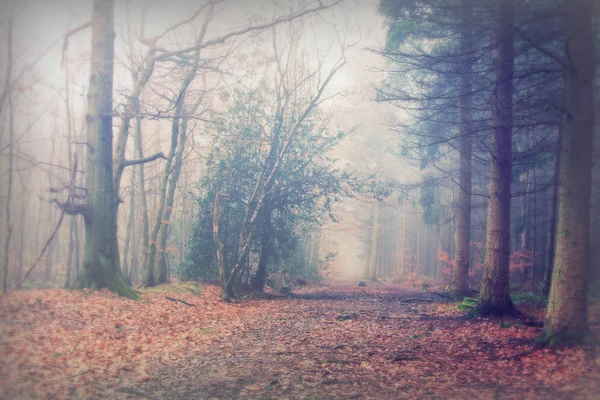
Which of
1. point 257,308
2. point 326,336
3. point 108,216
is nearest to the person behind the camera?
point 326,336

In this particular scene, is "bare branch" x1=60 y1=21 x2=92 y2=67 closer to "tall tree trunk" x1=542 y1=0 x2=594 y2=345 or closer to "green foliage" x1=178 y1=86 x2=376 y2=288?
"green foliage" x1=178 y1=86 x2=376 y2=288

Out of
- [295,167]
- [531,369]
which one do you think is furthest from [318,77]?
[531,369]

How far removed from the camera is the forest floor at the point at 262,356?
4664 millimetres

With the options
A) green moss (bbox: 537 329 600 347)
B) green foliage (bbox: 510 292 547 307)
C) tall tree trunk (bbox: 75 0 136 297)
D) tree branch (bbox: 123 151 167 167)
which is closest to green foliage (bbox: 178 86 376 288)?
tree branch (bbox: 123 151 167 167)

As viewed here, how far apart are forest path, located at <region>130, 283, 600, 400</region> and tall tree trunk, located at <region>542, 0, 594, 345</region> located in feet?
2.25

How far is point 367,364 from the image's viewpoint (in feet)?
19.1

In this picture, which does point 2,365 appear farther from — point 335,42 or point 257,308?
point 335,42

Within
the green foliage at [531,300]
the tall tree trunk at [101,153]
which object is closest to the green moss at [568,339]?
the green foliage at [531,300]

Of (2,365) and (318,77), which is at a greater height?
(318,77)

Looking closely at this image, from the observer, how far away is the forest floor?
466 centimetres

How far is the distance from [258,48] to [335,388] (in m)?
13.2

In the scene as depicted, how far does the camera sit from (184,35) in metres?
15.5

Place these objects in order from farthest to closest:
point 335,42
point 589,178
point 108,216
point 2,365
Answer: point 335,42
point 108,216
point 589,178
point 2,365

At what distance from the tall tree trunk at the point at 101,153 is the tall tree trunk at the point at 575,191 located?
31.0ft
